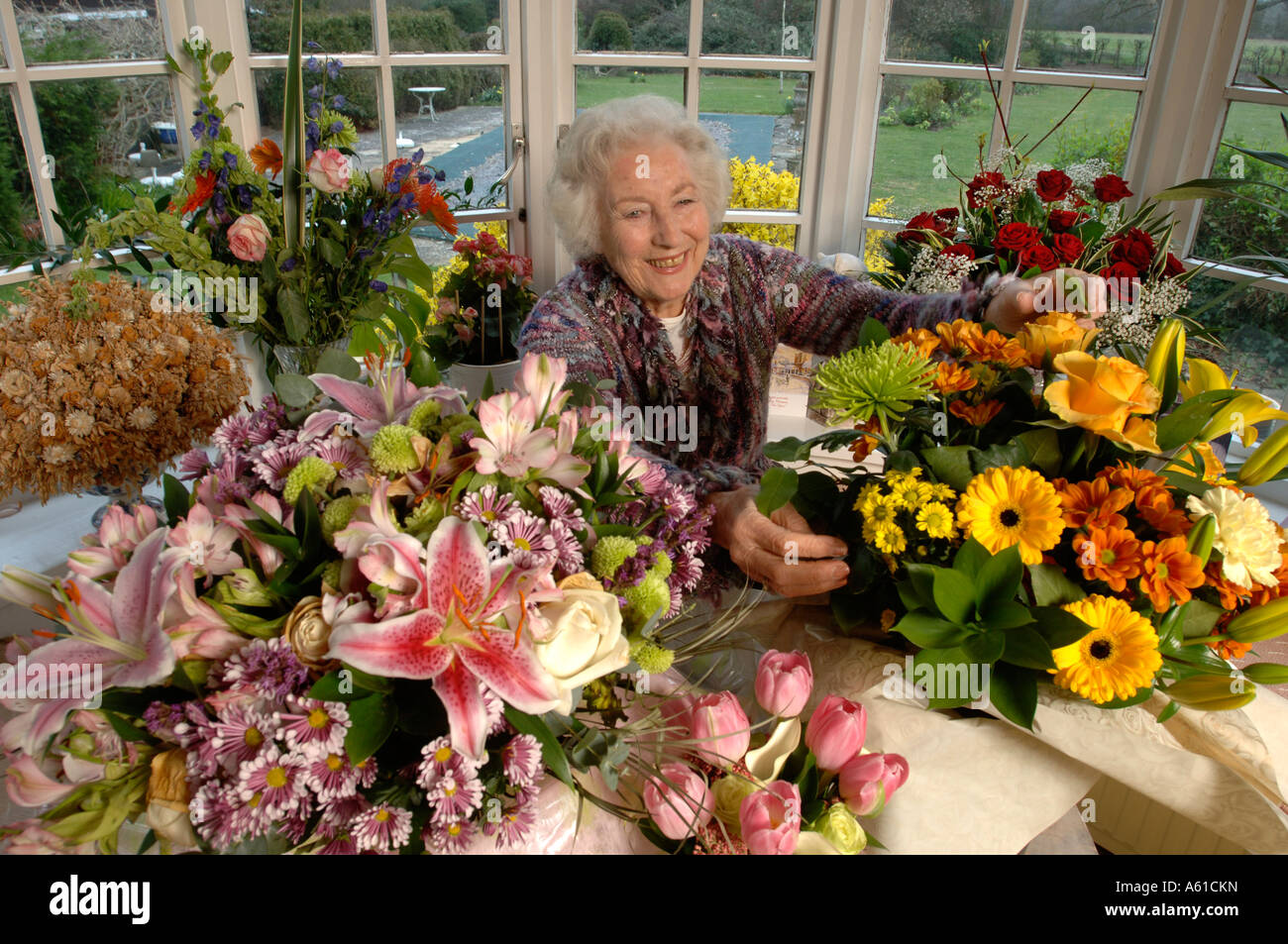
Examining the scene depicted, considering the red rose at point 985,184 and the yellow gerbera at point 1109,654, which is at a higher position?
the red rose at point 985,184

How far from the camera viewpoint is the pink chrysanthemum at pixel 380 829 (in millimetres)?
529

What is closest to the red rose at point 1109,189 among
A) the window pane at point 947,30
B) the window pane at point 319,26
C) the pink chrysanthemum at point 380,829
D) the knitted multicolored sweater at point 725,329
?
the knitted multicolored sweater at point 725,329

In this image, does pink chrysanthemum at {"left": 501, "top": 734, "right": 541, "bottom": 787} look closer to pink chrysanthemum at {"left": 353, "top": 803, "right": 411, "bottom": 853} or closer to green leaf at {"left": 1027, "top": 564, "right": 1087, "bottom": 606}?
pink chrysanthemum at {"left": 353, "top": 803, "right": 411, "bottom": 853}

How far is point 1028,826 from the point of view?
0.80m

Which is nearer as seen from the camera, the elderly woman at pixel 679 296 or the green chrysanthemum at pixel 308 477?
the green chrysanthemum at pixel 308 477

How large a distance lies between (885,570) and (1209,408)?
319 mm

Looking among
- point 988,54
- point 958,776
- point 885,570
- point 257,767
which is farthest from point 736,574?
point 988,54

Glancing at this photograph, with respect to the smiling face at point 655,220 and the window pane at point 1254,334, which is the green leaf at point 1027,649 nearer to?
the smiling face at point 655,220

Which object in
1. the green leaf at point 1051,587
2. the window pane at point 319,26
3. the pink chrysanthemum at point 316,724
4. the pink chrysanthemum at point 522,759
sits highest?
the window pane at point 319,26

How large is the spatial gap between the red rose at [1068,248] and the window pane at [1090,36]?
1.39 m

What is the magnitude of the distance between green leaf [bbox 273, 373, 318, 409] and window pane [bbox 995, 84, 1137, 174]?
248cm

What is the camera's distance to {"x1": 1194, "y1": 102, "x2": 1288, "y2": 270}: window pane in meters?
2.27

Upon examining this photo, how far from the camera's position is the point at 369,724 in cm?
53
